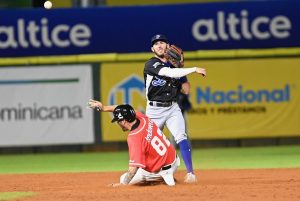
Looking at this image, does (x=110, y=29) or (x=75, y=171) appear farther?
(x=110, y=29)

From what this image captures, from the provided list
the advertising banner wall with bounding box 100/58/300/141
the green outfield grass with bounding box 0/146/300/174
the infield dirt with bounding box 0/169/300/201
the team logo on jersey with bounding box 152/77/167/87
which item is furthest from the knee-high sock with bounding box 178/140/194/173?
the advertising banner wall with bounding box 100/58/300/141

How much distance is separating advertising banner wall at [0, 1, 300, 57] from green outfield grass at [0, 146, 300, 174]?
206 cm

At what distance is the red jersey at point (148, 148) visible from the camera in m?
8.81

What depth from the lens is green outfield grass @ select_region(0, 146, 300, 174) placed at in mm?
12906

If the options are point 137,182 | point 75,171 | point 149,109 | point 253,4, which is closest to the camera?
point 137,182

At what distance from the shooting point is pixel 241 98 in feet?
53.0

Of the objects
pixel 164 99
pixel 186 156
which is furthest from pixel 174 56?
pixel 186 156

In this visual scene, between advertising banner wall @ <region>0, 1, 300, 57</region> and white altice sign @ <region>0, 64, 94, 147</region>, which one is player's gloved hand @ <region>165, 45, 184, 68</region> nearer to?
advertising banner wall @ <region>0, 1, 300, 57</region>

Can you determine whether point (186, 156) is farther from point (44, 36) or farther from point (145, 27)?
point (44, 36)

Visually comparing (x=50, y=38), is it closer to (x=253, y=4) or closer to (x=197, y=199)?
(x=253, y=4)

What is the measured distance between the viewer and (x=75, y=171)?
495 inches

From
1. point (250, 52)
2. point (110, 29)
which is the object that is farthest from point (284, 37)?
point (110, 29)

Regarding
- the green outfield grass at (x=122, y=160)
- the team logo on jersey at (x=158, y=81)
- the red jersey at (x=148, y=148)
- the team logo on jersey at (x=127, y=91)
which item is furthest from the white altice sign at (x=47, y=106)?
the red jersey at (x=148, y=148)

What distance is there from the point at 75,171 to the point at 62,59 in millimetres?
4182
